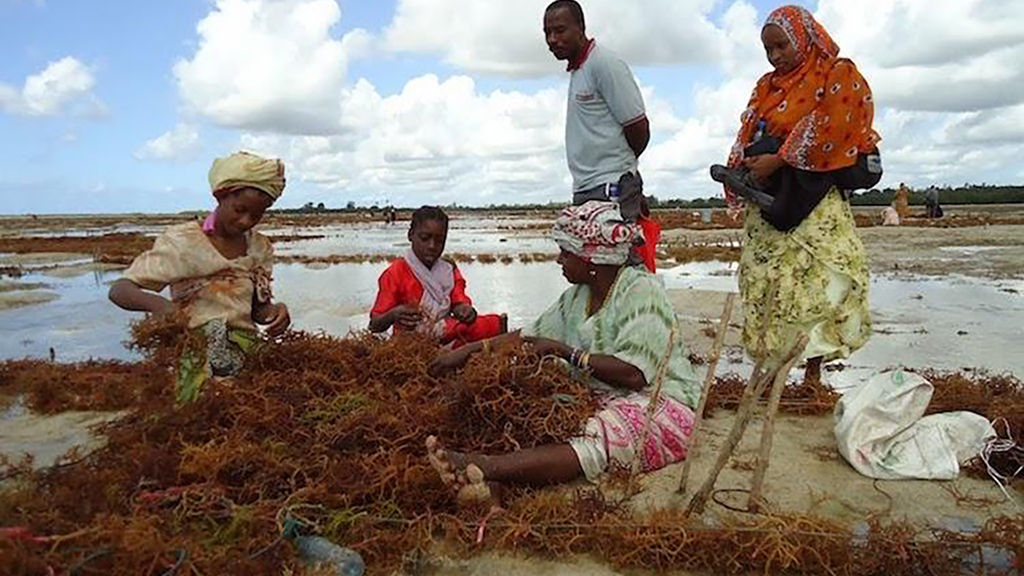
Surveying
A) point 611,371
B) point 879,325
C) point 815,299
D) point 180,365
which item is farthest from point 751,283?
point 879,325

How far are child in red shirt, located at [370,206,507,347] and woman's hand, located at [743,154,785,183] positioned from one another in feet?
6.07

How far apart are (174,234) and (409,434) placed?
162cm

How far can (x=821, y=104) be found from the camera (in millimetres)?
4293

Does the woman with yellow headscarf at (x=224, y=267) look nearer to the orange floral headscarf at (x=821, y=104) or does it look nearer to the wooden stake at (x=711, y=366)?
the wooden stake at (x=711, y=366)

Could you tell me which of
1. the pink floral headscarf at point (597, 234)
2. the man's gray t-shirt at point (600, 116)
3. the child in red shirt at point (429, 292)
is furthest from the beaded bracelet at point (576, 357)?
the child in red shirt at point (429, 292)

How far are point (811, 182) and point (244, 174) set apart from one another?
9.85 feet

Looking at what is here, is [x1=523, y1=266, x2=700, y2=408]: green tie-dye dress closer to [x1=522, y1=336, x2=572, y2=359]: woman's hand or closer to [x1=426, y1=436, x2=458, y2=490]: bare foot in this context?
[x1=522, y1=336, x2=572, y2=359]: woman's hand

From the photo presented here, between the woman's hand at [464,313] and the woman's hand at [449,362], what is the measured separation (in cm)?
108

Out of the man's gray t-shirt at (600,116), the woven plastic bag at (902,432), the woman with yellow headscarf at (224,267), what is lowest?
the woven plastic bag at (902,432)

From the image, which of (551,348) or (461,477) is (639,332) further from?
(461,477)

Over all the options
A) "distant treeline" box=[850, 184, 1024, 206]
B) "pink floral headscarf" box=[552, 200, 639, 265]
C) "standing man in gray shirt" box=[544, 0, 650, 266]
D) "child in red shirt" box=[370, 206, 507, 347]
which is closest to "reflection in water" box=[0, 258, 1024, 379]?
"standing man in gray shirt" box=[544, 0, 650, 266]

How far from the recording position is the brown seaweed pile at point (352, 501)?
269 centimetres

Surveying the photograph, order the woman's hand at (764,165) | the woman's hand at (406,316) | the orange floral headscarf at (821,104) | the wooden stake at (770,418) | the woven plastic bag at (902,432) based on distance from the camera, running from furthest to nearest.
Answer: the woman's hand at (406,316), the woman's hand at (764,165), the orange floral headscarf at (821,104), the woven plastic bag at (902,432), the wooden stake at (770,418)

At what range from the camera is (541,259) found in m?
19.0
